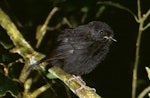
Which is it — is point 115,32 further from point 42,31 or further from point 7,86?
point 7,86

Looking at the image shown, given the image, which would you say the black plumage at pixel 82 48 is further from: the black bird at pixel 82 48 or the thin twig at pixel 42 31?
the thin twig at pixel 42 31

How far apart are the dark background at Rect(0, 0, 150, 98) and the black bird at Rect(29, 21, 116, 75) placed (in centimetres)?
25

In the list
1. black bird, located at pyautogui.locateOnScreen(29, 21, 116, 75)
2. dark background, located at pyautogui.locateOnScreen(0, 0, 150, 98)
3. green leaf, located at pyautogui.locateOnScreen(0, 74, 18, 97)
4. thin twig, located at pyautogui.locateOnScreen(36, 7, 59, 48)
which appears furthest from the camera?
thin twig, located at pyautogui.locateOnScreen(36, 7, 59, 48)

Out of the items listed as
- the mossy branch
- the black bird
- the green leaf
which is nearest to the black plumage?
the black bird

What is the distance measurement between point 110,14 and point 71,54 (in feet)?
2.82

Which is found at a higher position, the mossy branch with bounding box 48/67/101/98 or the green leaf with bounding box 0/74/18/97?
the green leaf with bounding box 0/74/18/97

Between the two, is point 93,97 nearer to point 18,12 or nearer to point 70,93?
point 70,93

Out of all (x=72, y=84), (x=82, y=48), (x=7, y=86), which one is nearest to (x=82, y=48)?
(x=82, y=48)

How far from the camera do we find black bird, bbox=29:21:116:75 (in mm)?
3984

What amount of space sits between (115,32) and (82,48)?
2.35 feet

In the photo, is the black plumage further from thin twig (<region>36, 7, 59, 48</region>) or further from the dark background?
thin twig (<region>36, 7, 59, 48</region>)

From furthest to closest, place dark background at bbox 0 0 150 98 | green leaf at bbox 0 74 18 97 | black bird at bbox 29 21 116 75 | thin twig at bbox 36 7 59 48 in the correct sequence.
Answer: thin twig at bbox 36 7 59 48
dark background at bbox 0 0 150 98
black bird at bbox 29 21 116 75
green leaf at bbox 0 74 18 97

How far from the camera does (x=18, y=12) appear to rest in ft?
16.6

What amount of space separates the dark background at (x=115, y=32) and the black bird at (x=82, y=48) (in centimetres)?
25
